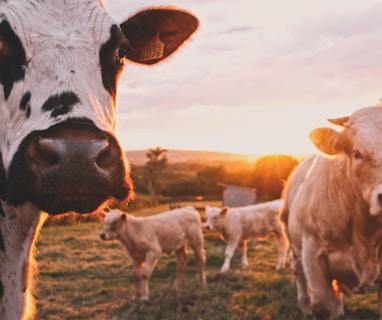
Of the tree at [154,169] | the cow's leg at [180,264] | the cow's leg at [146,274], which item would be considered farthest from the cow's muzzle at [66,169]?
the tree at [154,169]

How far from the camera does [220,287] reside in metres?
9.35

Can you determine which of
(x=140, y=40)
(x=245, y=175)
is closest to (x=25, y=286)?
(x=140, y=40)

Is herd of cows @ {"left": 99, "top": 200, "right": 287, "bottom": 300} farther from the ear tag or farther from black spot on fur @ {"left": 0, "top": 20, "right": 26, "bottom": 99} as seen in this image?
black spot on fur @ {"left": 0, "top": 20, "right": 26, "bottom": 99}

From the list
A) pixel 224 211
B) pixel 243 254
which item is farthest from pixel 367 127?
pixel 224 211

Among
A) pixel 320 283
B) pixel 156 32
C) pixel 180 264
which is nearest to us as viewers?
pixel 156 32

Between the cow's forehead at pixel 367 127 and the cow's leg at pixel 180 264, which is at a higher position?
the cow's forehead at pixel 367 127

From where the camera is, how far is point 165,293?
8.93 metres

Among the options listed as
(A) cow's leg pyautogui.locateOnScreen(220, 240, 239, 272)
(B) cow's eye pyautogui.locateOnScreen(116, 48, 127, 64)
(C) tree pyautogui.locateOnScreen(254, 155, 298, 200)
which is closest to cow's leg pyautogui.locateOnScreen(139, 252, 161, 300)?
(A) cow's leg pyautogui.locateOnScreen(220, 240, 239, 272)

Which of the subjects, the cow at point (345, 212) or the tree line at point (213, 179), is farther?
the tree line at point (213, 179)

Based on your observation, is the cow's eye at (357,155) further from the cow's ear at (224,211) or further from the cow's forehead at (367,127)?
the cow's ear at (224,211)

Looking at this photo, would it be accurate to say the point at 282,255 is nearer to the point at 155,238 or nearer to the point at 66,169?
the point at 155,238

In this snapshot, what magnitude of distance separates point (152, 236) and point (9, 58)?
8129 millimetres

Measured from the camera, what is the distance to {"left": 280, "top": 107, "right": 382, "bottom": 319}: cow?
189 inches

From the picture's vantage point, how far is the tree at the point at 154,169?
5647 centimetres
